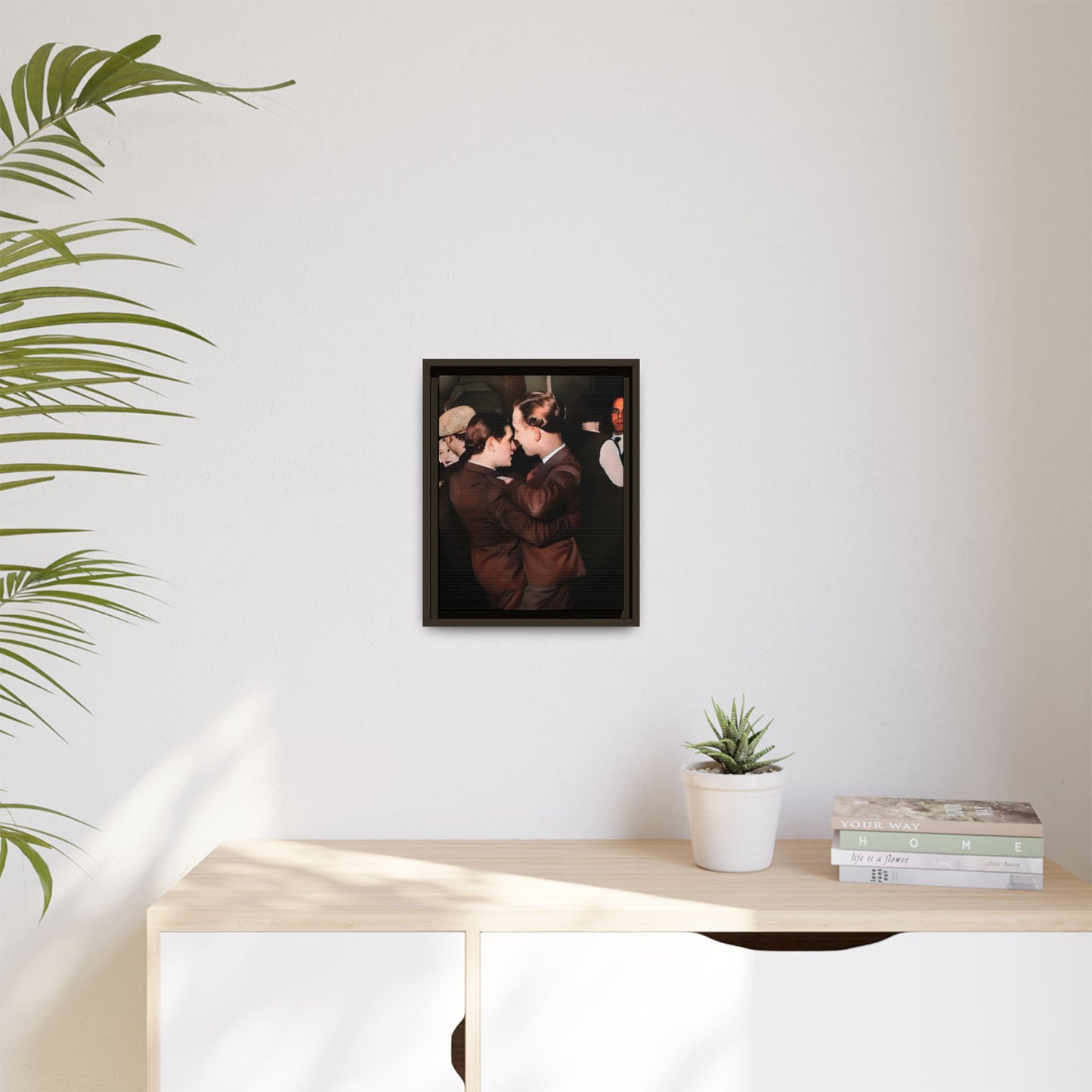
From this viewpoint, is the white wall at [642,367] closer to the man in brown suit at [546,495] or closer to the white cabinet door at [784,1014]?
the man in brown suit at [546,495]

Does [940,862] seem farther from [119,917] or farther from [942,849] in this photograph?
[119,917]

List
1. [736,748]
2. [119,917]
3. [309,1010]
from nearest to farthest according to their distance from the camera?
[309,1010]
[736,748]
[119,917]

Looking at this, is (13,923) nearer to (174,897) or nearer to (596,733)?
(174,897)

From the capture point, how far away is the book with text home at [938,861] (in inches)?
58.0

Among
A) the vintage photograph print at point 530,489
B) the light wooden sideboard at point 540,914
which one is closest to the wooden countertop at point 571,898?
the light wooden sideboard at point 540,914

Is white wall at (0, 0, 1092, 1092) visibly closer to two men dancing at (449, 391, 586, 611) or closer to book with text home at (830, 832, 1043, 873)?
two men dancing at (449, 391, 586, 611)

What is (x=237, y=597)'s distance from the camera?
177cm

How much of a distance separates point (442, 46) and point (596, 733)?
1285 mm

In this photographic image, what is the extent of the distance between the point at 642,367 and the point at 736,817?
802 millimetres

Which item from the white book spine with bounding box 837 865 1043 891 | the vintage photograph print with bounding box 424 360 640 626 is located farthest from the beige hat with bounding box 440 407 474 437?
the white book spine with bounding box 837 865 1043 891

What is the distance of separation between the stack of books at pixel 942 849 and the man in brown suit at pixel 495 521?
2.21 ft

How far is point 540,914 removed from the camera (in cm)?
136

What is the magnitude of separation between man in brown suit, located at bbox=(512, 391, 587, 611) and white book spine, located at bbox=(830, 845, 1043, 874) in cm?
63

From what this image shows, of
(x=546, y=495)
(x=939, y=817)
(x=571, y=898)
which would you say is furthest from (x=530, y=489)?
(x=939, y=817)
